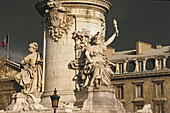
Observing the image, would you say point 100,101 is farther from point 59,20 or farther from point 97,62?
point 59,20

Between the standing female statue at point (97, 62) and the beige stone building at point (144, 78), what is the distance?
29.2 meters

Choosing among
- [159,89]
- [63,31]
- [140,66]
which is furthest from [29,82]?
[140,66]

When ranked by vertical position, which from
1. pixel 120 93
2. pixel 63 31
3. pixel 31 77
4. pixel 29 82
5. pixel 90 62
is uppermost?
pixel 63 31

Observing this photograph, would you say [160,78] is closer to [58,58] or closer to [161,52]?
[161,52]

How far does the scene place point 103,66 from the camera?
27047 mm

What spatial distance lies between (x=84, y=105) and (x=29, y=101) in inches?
127

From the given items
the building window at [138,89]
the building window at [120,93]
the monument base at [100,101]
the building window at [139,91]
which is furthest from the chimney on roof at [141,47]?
the monument base at [100,101]

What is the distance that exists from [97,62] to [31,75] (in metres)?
3.97

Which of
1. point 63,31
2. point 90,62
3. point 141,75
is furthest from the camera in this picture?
point 141,75

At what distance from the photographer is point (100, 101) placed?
26.0 meters

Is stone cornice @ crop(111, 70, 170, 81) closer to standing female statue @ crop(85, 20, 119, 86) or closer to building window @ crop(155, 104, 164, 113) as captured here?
building window @ crop(155, 104, 164, 113)

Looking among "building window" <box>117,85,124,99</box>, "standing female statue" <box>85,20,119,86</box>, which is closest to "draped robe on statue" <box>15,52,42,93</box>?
"standing female statue" <box>85,20,119,86</box>

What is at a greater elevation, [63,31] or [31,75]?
[63,31]

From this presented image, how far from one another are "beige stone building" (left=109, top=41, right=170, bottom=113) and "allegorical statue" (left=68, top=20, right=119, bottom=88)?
2905cm
